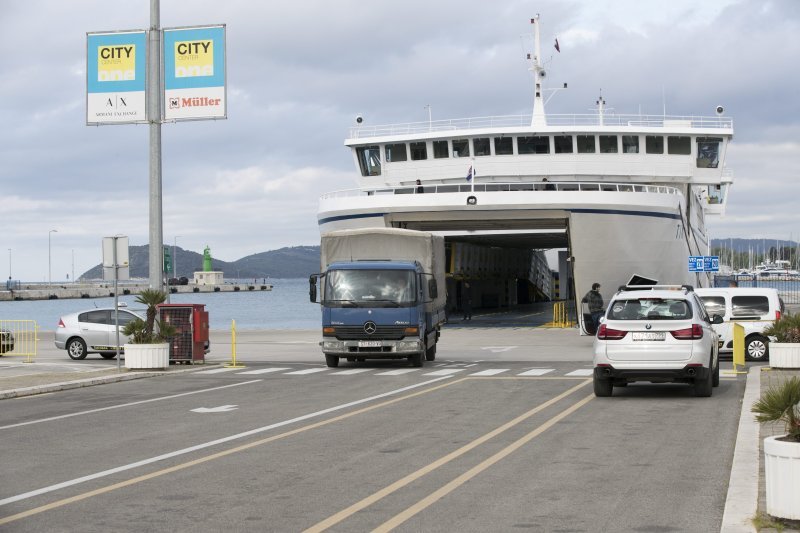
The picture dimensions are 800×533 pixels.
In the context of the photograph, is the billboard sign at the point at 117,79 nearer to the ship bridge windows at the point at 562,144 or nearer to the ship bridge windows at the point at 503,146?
the ship bridge windows at the point at 503,146

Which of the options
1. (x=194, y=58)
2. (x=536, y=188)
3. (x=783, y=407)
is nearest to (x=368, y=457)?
(x=783, y=407)

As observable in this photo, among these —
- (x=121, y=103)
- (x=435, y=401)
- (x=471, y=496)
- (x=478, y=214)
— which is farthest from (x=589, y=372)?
(x=478, y=214)

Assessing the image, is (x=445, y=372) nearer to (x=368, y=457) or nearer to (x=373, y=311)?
(x=373, y=311)

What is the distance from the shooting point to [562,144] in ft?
151

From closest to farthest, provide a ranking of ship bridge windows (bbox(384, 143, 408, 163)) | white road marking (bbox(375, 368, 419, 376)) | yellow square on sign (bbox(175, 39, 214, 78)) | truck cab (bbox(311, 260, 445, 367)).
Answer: white road marking (bbox(375, 368, 419, 376)), truck cab (bbox(311, 260, 445, 367)), yellow square on sign (bbox(175, 39, 214, 78)), ship bridge windows (bbox(384, 143, 408, 163))

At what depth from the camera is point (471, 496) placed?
8.91 m

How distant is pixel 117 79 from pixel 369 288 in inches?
323

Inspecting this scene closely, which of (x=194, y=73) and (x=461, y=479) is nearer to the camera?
(x=461, y=479)

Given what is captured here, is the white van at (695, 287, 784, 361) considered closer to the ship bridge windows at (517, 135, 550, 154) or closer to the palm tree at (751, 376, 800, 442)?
the ship bridge windows at (517, 135, 550, 154)

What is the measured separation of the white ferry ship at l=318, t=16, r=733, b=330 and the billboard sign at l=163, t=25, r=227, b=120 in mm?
16693

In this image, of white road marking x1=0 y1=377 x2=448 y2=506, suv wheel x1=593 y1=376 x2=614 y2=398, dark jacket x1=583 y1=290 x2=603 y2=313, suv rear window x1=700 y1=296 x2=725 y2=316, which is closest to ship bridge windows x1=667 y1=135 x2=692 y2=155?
dark jacket x1=583 y1=290 x2=603 y2=313

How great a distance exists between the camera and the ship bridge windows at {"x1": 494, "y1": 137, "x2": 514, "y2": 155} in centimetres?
4609

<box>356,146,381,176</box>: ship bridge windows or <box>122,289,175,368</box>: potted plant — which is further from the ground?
<box>356,146,381,176</box>: ship bridge windows

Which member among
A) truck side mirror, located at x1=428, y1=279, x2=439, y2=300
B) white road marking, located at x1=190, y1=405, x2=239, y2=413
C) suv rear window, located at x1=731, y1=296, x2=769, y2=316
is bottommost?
white road marking, located at x1=190, y1=405, x2=239, y2=413
